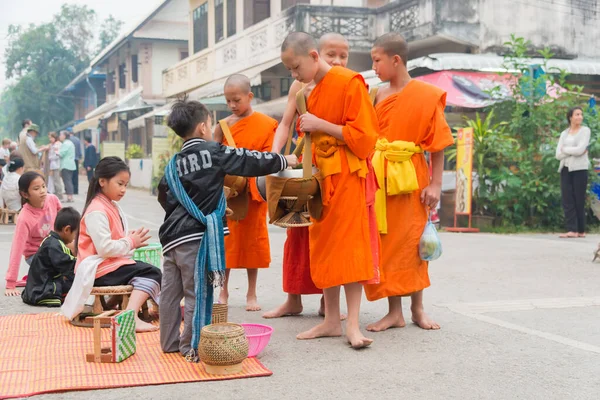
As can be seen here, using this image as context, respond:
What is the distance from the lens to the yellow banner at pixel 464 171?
11.1 meters

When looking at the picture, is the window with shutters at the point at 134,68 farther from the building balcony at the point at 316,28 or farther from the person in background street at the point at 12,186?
the person in background street at the point at 12,186

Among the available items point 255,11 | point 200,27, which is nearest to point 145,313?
point 255,11

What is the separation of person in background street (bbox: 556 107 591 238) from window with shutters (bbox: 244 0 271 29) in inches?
518

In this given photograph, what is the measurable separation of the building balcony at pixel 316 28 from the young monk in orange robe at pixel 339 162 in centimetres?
1141

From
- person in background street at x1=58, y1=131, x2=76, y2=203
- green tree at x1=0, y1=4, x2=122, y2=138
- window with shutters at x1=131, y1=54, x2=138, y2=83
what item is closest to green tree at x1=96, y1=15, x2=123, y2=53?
green tree at x1=0, y1=4, x2=122, y2=138

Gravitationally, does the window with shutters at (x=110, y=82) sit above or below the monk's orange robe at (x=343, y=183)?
above

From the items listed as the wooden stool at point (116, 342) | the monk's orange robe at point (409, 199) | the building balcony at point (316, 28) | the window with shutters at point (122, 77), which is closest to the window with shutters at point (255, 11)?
the building balcony at point (316, 28)

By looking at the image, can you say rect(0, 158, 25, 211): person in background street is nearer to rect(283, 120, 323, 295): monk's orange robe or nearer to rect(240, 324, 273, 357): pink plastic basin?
rect(283, 120, 323, 295): monk's orange robe

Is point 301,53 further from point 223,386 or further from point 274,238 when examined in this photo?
point 274,238

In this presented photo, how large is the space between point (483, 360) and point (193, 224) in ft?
5.61

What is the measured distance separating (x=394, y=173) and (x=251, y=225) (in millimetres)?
1411

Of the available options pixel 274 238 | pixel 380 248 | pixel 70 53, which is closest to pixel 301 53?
pixel 380 248

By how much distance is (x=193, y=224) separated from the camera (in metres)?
4.21

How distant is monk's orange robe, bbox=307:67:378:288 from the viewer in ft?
14.6
